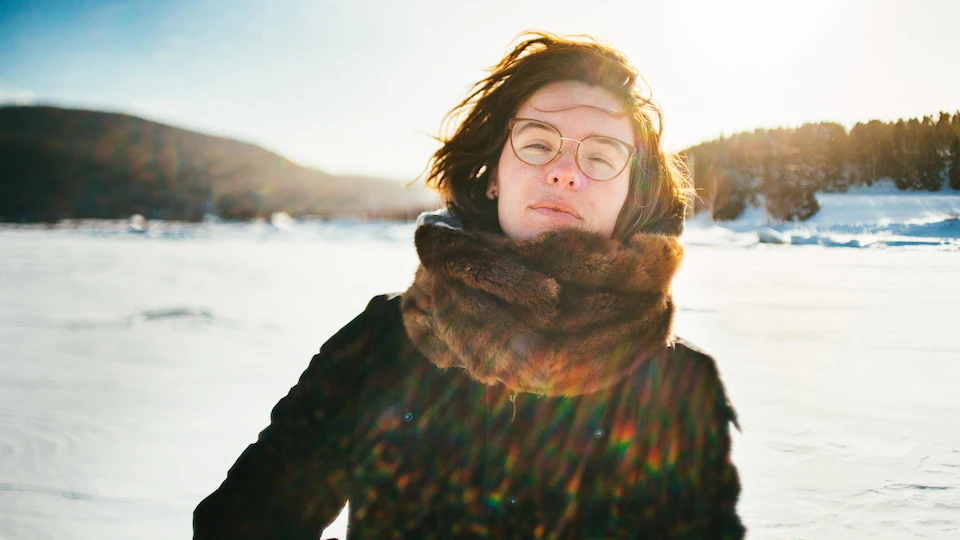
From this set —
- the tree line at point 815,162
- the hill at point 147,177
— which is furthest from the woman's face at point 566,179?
the hill at point 147,177

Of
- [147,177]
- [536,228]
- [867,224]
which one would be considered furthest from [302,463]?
[147,177]

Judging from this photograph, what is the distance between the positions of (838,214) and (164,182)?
109 feet

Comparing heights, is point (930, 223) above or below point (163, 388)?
above

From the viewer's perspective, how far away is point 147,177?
2914cm

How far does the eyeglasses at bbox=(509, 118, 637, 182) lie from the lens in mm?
1124

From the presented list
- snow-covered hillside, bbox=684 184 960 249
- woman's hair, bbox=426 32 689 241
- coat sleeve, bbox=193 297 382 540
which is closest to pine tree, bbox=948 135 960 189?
snow-covered hillside, bbox=684 184 960 249

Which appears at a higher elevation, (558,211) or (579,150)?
(579,150)

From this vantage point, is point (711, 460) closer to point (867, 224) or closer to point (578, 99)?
point (578, 99)

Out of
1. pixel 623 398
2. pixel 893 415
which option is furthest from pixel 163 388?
pixel 893 415

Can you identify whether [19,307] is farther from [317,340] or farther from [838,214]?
[838,214]

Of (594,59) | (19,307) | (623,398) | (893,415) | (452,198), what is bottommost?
(19,307)

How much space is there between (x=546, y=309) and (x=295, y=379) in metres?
2.81

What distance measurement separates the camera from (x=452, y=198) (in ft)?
4.78

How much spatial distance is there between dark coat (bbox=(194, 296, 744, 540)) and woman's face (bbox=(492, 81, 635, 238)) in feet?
1.25
